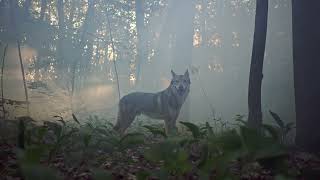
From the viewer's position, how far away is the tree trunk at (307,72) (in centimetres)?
623

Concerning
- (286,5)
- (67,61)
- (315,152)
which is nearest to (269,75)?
(286,5)

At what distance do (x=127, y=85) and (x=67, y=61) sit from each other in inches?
471

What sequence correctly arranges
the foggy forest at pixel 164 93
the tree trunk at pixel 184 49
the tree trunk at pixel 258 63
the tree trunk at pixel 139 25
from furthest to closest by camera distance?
the tree trunk at pixel 139 25
the tree trunk at pixel 184 49
the tree trunk at pixel 258 63
the foggy forest at pixel 164 93

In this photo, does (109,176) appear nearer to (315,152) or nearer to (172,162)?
(172,162)

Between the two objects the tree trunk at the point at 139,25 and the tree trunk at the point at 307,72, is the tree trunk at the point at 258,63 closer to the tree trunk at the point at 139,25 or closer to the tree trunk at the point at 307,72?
the tree trunk at the point at 307,72

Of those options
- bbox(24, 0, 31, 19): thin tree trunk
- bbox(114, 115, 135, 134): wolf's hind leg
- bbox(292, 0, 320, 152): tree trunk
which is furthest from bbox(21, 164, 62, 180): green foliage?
bbox(24, 0, 31, 19): thin tree trunk

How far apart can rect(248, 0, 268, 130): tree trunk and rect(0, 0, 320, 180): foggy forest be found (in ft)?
0.07

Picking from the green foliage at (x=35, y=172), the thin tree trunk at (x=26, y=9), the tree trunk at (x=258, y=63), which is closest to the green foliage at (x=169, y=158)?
the green foliage at (x=35, y=172)

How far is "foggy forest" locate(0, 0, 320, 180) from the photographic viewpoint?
3.24 meters

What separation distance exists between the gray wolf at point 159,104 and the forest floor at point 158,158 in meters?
4.33

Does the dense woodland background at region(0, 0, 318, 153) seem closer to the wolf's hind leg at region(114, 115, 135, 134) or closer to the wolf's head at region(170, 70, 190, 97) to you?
the wolf's head at region(170, 70, 190, 97)

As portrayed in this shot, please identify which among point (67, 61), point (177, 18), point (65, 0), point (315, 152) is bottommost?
point (315, 152)

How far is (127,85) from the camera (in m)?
36.6

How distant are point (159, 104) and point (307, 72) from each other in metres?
4.96
